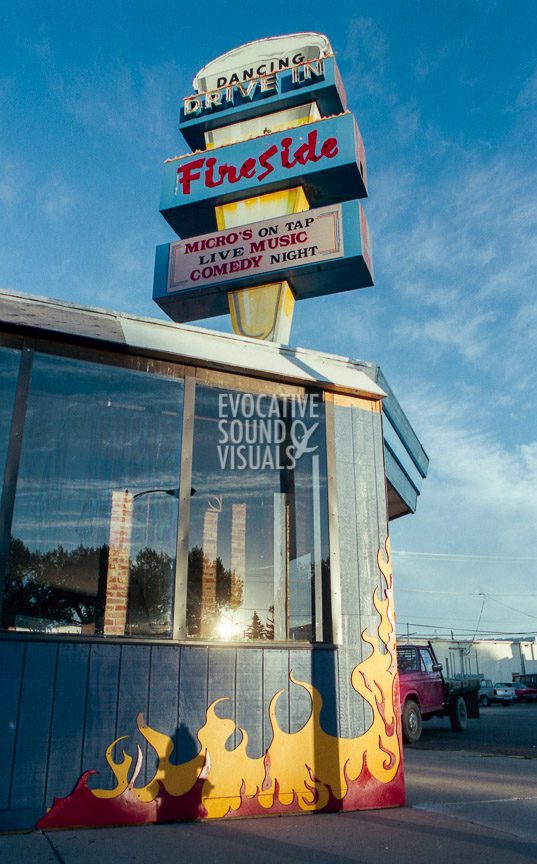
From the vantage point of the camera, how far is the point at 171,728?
4379 mm

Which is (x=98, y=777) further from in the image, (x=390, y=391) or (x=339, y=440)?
(x=390, y=391)

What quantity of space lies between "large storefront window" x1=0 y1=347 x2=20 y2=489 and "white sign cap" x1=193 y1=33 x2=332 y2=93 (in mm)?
10220

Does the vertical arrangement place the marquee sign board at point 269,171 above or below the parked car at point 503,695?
above

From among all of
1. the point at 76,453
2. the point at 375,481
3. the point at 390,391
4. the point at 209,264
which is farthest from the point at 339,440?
the point at 209,264

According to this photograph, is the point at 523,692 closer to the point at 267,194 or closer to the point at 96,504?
the point at 267,194

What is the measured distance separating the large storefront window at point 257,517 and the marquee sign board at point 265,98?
7778 mm

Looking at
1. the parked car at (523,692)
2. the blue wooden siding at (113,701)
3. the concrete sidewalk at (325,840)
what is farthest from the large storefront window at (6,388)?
the parked car at (523,692)

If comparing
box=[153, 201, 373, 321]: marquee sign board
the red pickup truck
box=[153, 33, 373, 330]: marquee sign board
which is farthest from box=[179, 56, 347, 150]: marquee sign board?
the red pickup truck

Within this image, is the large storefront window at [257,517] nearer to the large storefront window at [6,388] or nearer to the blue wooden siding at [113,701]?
the blue wooden siding at [113,701]

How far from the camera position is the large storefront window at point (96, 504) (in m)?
5.78

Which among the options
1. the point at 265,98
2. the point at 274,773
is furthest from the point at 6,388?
the point at 265,98

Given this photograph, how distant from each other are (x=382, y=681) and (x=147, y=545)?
3.32m

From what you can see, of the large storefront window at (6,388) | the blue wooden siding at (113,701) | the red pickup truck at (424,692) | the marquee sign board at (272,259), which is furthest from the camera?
the red pickup truck at (424,692)

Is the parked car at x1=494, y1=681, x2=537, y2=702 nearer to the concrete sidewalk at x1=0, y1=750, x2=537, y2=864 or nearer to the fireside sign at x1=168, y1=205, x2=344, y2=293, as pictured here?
the fireside sign at x1=168, y1=205, x2=344, y2=293
